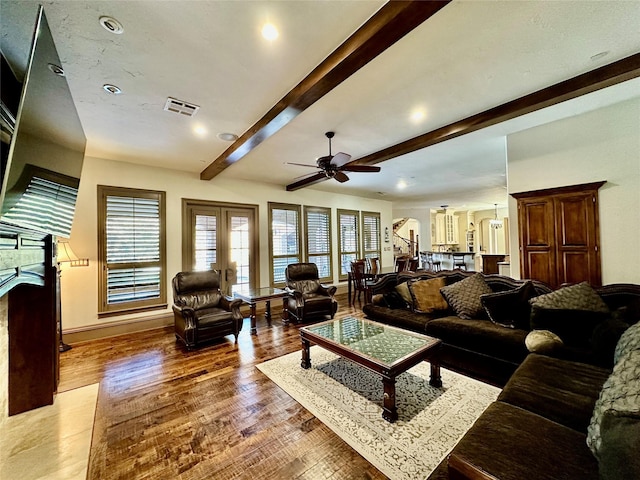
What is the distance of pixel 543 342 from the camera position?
7.52 ft

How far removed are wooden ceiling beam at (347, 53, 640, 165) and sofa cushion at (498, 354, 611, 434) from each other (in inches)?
101

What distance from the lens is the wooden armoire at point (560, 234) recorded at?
3314 mm

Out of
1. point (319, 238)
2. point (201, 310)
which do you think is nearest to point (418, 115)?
point (201, 310)

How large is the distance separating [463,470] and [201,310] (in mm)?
3944

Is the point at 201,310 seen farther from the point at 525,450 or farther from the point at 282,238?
the point at 525,450

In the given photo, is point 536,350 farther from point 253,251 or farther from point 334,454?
point 253,251

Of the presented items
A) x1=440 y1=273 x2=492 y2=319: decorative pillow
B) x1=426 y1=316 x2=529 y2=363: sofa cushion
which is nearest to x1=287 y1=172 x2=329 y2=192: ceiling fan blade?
x1=440 y1=273 x2=492 y2=319: decorative pillow

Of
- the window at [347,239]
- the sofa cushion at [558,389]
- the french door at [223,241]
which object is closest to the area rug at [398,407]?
the sofa cushion at [558,389]

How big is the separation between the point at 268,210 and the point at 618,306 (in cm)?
573

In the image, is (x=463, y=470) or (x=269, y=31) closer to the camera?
(x=463, y=470)

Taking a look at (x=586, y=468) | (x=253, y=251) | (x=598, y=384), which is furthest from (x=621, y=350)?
(x=253, y=251)

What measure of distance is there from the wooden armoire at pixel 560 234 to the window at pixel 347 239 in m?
4.48

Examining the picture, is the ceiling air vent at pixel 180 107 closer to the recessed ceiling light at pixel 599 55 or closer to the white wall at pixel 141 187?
the white wall at pixel 141 187

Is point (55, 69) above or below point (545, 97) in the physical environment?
below
